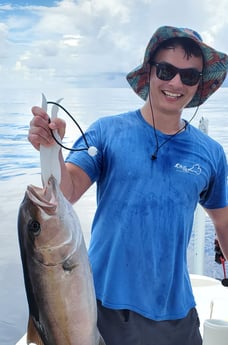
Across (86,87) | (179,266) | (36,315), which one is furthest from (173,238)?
(86,87)

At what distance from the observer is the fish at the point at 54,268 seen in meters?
0.98

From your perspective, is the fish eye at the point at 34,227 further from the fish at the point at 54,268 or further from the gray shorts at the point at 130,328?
the gray shorts at the point at 130,328

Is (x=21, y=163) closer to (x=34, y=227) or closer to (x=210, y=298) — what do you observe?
(x=210, y=298)

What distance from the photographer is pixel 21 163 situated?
13.9 ft

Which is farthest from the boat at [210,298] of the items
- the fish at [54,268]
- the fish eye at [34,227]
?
the fish eye at [34,227]

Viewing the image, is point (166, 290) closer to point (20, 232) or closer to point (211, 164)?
point (211, 164)

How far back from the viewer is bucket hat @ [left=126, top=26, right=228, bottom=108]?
150 centimetres

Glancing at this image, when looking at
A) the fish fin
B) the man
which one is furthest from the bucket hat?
the fish fin

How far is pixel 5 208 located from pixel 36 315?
2.92m

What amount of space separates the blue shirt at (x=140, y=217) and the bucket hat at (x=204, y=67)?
23cm

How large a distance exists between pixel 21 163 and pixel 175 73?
2.94 metres

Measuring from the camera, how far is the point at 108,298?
1.37 m

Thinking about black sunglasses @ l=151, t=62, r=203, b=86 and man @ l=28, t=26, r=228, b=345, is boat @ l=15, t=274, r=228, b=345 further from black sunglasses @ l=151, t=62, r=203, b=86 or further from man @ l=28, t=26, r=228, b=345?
black sunglasses @ l=151, t=62, r=203, b=86

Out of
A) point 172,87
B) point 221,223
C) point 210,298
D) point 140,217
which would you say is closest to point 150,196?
point 140,217
